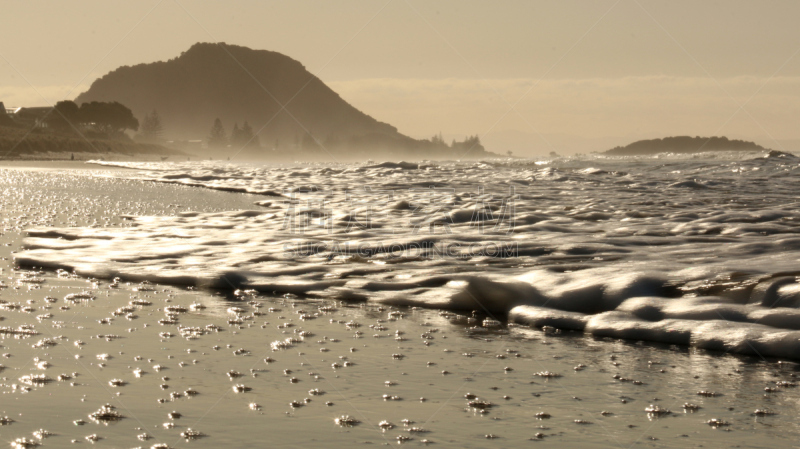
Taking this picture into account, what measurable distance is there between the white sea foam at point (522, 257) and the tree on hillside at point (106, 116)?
14410 centimetres

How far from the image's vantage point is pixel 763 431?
292cm

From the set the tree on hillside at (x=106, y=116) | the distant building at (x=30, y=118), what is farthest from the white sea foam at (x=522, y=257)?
the tree on hillside at (x=106, y=116)

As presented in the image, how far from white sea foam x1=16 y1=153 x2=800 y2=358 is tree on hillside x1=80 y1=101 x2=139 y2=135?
14410cm

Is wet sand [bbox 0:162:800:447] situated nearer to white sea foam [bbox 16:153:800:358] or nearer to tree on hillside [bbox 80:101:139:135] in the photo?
white sea foam [bbox 16:153:800:358]

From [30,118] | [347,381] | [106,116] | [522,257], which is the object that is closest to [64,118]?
[106,116]

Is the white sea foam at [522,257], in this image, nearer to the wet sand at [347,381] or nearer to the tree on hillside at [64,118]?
the wet sand at [347,381]

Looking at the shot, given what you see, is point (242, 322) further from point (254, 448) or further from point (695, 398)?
point (695, 398)

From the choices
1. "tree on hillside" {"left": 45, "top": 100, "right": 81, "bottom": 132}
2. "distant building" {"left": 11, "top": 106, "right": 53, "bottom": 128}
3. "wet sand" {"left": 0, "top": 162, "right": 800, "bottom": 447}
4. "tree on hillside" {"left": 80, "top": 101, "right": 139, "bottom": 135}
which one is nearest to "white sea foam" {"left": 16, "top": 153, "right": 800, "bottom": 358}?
"wet sand" {"left": 0, "top": 162, "right": 800, "bottom": 447}

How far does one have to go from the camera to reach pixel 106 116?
145750mm

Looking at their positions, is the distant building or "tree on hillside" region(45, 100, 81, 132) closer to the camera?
the distant building

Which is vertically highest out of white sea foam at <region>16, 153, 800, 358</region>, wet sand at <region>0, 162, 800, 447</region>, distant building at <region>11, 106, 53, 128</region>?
distant building at <region>11, 106, 53, 128</region>

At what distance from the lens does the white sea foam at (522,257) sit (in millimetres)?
5043

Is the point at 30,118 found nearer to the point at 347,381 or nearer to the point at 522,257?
the point at 522,257

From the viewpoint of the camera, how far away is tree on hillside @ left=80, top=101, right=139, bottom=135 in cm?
14300
